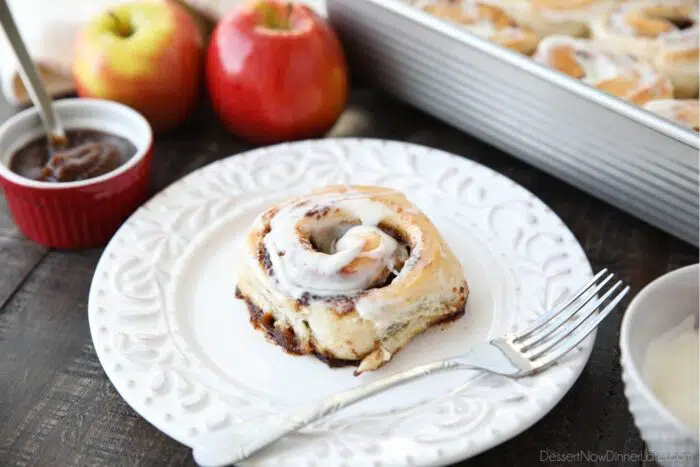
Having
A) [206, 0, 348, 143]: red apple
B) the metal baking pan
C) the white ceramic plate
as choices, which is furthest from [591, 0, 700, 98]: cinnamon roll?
[206, 0, 348, 143]: red apple

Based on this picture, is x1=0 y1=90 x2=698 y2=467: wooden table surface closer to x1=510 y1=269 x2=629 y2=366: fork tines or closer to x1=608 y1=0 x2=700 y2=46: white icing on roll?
x1=510 y1=269 x2=629 y2=366: fork tines

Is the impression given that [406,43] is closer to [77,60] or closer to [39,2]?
[77,60]

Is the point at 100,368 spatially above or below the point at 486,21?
below

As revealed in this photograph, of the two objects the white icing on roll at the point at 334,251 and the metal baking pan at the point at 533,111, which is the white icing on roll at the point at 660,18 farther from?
the white icing on roll at the point at 334,251

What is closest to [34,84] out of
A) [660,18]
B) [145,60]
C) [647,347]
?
[145,60]

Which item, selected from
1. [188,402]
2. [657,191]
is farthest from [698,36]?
[188,402]

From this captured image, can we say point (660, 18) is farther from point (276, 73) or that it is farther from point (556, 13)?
point (276, 73)
